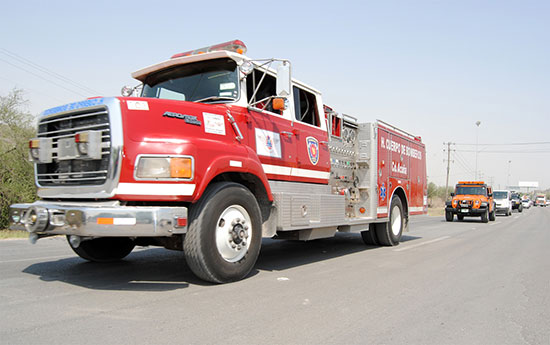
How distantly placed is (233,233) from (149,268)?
1772 mm

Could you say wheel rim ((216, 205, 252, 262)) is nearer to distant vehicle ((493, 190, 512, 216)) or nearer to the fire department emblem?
the fire department emblem

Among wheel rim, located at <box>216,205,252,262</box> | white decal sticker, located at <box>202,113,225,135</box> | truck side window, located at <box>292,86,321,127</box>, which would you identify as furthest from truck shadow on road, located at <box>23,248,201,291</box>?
truck side window, located at <box>292,86,321,127</box>

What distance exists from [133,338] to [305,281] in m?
2.61

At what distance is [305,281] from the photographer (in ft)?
17.3

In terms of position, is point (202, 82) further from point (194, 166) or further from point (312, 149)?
point (312, 149)

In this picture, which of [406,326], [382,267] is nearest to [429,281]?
[382,267]

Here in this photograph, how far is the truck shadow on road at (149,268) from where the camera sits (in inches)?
192

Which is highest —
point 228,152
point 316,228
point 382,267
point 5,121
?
point 5,121

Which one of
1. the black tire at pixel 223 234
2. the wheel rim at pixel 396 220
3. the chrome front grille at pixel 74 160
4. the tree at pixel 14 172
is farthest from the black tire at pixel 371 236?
the tree at pixel 14 172

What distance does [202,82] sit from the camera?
561 centimetres

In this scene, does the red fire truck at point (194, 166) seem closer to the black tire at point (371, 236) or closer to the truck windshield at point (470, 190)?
the black tire at point (371, 236)

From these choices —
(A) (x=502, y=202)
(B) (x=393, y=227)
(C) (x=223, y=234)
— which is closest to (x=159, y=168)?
(C) (x=223, y=234)

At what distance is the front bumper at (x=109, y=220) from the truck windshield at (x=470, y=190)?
21571mm

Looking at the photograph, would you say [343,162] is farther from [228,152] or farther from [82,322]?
[82,322]
